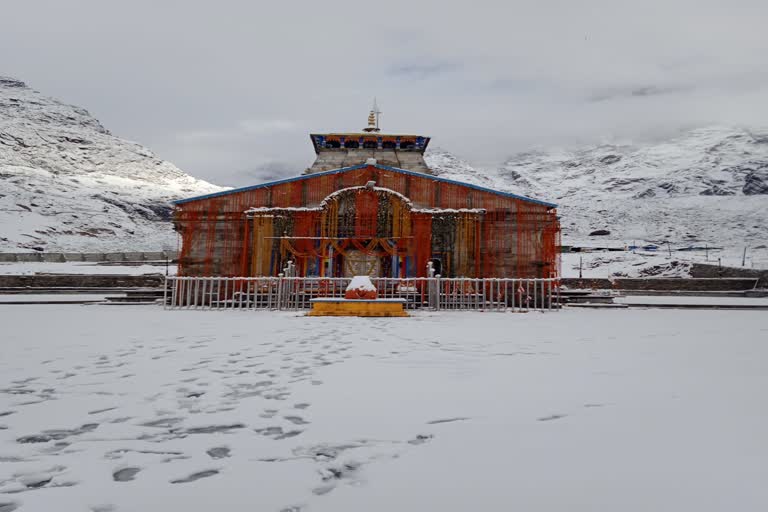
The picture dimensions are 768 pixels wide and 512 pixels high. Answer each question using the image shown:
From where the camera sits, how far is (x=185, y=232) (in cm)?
2028

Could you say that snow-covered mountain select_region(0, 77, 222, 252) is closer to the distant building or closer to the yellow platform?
the distant building

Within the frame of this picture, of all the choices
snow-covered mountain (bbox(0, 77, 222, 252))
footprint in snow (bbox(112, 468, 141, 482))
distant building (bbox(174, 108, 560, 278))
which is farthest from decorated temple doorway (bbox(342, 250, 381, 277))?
snow-covered mountain (bbox(0, 77, 222, 252))

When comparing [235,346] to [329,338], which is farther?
[329,338]

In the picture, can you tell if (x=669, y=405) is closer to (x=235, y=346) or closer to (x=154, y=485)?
(x=154, y=485)

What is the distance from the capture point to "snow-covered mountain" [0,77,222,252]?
6359 centimetres

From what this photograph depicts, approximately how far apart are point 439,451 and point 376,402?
1.14 meters

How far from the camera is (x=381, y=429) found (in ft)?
10.9

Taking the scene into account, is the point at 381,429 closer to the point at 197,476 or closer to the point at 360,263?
the point at 197,476

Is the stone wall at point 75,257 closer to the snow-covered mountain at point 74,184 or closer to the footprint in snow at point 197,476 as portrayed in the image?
the snow-covered mountain at point 74,184

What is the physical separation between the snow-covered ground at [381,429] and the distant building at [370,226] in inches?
504

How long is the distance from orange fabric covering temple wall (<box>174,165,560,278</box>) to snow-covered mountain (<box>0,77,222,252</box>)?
146 feet

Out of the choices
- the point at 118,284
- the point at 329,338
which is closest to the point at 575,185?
the point at 118,284

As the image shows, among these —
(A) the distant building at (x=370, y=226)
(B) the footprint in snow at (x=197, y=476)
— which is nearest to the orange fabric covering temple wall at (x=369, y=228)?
(A) the distant building at (x=370, y=226)

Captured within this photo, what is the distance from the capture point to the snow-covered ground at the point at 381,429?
2.36 m
